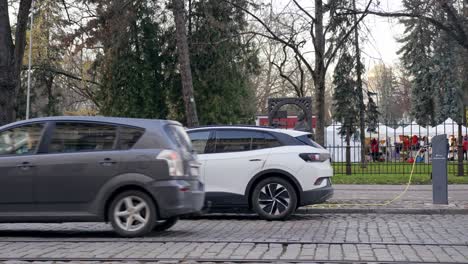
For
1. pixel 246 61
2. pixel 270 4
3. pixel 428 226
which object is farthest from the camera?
pixel 246 61

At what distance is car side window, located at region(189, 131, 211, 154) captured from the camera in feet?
42.4

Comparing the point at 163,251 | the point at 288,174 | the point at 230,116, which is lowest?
the point at 163,251

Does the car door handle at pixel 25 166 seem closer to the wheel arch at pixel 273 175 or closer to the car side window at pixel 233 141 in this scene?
the car side window at pixel 233 141

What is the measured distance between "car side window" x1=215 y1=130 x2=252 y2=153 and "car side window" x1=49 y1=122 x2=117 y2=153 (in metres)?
3.18

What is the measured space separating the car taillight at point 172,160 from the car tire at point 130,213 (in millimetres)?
518

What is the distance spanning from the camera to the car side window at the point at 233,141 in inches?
506

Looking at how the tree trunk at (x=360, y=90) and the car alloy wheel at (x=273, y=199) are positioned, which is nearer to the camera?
the car alloy wheel at (x=273, y=199)

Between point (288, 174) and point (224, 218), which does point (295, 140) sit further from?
point (224, 218)

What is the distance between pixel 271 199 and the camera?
1250 cm

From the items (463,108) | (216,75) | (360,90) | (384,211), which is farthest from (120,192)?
(360,90)

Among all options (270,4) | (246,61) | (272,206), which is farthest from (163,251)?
(246,61)

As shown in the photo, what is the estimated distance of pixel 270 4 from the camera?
61.3 ft

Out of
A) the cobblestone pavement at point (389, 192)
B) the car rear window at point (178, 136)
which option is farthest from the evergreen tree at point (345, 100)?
the car rear window at point (178, 136)

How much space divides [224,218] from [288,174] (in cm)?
181
